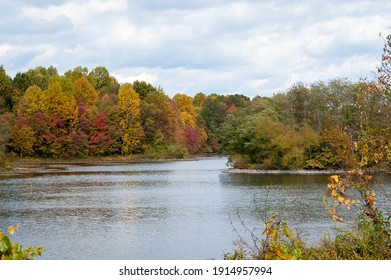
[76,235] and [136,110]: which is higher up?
[136,110]

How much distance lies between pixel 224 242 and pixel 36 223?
331 inches

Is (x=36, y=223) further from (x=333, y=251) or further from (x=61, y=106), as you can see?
(x=61, y=106)

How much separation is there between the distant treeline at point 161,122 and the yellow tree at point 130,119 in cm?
14

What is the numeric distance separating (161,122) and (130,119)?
596 cm

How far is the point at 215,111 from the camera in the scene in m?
107

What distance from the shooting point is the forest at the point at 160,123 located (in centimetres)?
5041

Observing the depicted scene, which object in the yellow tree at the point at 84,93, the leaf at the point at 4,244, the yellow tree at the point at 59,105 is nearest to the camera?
the leaf at the point at 4,244

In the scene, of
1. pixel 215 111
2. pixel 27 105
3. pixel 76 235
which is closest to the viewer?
pixel 76 235

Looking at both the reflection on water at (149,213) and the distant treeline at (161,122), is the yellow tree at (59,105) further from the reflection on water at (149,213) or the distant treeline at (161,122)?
the reflection on water at (149,213)

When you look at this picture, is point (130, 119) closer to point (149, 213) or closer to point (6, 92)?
point (6, 92)

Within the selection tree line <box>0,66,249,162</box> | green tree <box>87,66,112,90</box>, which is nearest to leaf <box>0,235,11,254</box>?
tree line <box>0,66,249,162</box>

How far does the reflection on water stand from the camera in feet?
55.7

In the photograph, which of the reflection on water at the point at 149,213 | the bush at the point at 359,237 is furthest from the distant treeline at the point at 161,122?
the bush at the point at 359,237

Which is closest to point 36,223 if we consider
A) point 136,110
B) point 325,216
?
point 325,216
